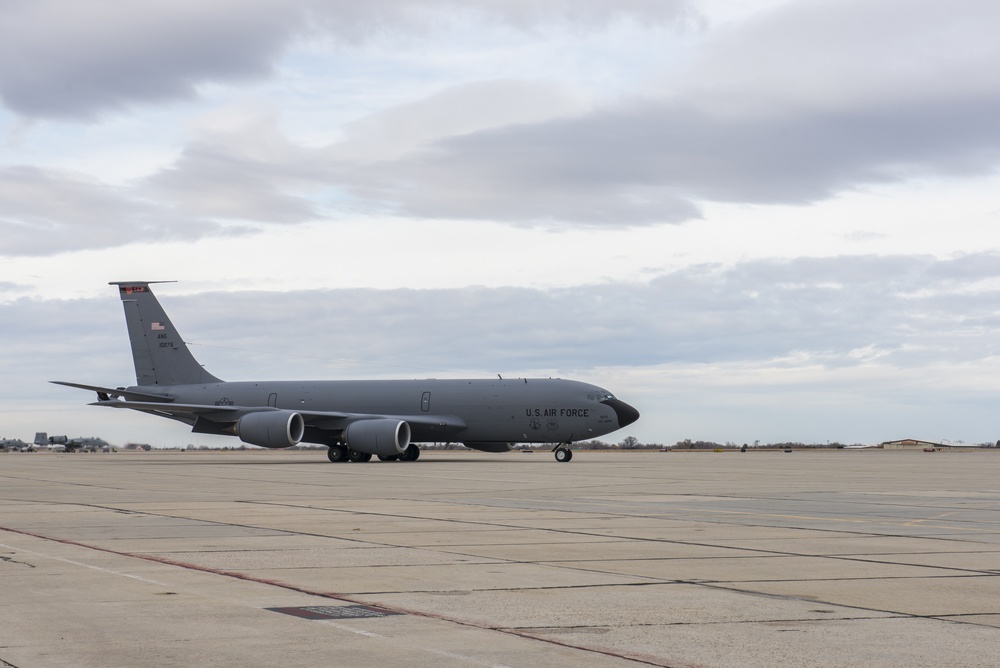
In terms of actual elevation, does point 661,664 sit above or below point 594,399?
below

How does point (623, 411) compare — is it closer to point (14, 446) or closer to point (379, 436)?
point (379, 436)

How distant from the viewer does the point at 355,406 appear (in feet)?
177

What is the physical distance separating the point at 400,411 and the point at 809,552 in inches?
1590

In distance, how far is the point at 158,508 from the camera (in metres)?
20.1

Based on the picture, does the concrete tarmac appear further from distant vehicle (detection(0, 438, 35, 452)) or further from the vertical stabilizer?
distant vehicle (detection(0, 438, 35, 452))

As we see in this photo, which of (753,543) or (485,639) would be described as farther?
(753,543)

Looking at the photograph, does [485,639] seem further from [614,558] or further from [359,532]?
[359,532]

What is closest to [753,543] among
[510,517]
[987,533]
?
[987,533]

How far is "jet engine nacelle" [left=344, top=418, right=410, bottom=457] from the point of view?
4881 cm

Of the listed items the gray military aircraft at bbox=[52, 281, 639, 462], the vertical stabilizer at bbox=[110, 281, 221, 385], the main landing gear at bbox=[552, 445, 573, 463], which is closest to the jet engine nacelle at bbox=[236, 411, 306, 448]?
the gray military aircraft at bbox=[52, 281, 639, 462]

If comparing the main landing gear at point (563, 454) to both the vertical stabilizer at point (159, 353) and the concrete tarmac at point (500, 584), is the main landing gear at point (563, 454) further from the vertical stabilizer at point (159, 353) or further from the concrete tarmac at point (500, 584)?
the concrete tarmac at point (500, 584)

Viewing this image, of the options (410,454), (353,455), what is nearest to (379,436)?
(410,454)

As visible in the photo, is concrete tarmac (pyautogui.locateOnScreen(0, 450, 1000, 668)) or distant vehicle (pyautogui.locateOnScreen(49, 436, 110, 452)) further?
distant vehicle (pyautogui.locateOnScreen(49, 436, 110, 452))

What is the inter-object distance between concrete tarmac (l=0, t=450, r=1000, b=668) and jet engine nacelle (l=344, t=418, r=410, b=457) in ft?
90.1
